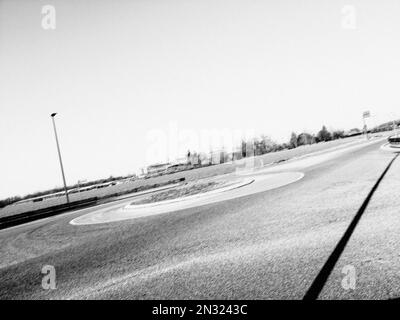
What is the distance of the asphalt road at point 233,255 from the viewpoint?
3652mm

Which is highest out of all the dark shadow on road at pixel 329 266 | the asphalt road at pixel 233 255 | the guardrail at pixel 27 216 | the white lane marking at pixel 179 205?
the dark shadow on road at pixel 329 266

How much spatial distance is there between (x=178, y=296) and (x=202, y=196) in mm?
9465

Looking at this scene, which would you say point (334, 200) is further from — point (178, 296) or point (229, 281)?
point (178, 296)

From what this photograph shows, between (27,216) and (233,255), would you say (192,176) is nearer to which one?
(27,216)

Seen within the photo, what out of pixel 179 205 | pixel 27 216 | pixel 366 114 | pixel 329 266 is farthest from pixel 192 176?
pixel 329 266

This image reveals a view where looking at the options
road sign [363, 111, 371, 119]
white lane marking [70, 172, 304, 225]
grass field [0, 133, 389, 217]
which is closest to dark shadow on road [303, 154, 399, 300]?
white lane marking [70, 172, 304, 225]

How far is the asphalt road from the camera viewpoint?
3652 mm

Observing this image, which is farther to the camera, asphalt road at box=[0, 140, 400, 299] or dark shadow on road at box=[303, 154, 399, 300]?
asphalt road at box=[0, 140, 400, 299]

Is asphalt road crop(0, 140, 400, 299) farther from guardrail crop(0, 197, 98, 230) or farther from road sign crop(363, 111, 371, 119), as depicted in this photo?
road sign crop(363, 111, 371, 119)

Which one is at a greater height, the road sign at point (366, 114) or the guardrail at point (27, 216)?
the road sign at point (366, 114)

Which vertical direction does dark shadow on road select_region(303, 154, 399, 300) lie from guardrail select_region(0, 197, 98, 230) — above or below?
above

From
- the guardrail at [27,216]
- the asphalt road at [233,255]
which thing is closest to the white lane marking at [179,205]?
the asphalt road at [233,255]

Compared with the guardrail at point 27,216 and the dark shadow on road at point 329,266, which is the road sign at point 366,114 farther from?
the dark shadow on road at point 329,266

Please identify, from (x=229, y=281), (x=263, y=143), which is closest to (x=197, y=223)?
(x=229, y=281)
